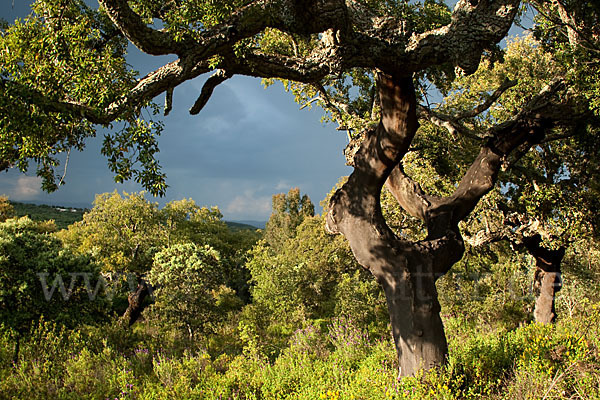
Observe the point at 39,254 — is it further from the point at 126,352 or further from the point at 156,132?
the point at 156,132

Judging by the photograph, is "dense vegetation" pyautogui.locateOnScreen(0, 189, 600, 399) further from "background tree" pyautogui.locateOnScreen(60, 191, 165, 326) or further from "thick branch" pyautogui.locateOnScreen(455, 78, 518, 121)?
"background tree" pyautogui.locateOnScreen(60, 191, 165, 326)

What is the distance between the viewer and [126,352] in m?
9.97

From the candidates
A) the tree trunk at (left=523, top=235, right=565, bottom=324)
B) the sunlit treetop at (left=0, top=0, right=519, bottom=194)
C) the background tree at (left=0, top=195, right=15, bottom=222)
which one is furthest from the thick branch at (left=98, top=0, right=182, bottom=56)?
the background tree at (left=0, top=195, right=15, bottom=222)

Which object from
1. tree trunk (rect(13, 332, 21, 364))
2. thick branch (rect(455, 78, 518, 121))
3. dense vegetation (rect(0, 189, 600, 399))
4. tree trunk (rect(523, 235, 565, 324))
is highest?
thick branch (rect(455, 78, 518, 121))

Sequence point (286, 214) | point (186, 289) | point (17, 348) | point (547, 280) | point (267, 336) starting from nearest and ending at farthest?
point (17, 348)
point (186, 289)
point (267, 336)
point (547, 280)
point (286, 214)

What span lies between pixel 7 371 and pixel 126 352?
262 centimetres

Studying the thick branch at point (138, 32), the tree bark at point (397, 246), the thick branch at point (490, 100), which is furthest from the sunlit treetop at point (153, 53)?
the thick branch at point (490, 100)

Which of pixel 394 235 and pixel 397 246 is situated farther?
pixel 394 235

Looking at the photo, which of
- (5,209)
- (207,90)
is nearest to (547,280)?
(207,90)

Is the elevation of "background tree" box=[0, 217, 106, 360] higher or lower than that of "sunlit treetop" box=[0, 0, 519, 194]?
lower

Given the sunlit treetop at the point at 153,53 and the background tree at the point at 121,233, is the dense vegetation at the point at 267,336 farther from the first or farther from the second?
the background tree at the point at 121,233

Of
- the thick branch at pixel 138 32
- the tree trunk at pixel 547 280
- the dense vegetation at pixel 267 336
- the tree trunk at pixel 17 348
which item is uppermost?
the thick branch at pixel 138 32

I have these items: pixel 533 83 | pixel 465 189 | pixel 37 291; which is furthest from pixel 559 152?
pixel 37 291

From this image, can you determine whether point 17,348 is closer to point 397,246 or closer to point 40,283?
point 40,283
